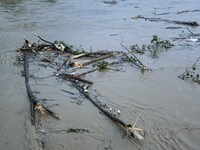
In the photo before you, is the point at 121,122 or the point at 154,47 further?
the point at 154,47

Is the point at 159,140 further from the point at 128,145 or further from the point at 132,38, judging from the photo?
the point at 132,38

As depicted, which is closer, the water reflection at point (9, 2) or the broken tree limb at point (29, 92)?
the broken tree limb at point (29, 92)

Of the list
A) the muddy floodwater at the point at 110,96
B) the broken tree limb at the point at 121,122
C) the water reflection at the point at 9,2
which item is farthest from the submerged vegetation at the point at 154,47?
the water reflection at the point at 9,2

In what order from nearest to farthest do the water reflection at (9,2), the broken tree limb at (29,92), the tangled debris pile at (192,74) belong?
the broken tree limb at (29,92) → the tangled debris pile at (192,74) → the water reflection at (9,2)

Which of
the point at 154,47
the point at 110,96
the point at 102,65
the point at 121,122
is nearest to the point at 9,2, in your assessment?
the point at 154,47

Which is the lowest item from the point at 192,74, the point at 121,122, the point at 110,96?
the point at 110,96

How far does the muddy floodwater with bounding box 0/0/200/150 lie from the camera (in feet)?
21.2

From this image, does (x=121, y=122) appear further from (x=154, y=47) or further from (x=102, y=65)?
(x=154, y=47)

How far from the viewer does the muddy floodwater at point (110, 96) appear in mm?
6461

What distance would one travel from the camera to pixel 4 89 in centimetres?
880

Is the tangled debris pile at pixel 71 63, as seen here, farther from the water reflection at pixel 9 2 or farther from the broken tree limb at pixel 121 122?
the water reflection at pixel 9 2

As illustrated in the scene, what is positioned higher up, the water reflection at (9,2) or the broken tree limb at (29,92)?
the broken tree limb at (29,92)

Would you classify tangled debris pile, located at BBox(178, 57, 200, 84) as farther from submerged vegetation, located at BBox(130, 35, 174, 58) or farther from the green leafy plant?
the green leafy plant

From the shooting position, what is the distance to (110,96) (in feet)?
27.3
